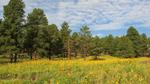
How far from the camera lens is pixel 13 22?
53.6 meters

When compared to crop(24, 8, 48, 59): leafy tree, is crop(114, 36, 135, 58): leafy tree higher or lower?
lower

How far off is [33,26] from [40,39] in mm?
3086

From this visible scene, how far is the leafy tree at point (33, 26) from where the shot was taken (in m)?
60.0

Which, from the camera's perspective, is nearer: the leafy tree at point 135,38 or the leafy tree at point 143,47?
the leafy tree at point 135,38

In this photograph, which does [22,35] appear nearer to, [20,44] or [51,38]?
[20,44]

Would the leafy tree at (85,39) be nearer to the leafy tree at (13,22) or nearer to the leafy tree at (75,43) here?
the leafy tree at (75,43)

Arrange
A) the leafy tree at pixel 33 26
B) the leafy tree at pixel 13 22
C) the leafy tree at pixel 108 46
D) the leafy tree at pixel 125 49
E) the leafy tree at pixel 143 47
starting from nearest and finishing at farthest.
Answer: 1. the leafy tree at pixel 13 22
2. the leafy tree at pixel 33 26
3. the leafy tree at pixel 125 49
4. the leafy tree at pixel 143 47
5. the leafy tree at pixel 108 46

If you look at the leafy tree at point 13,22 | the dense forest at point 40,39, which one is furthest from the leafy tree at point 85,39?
the leafy tree at point 13,22

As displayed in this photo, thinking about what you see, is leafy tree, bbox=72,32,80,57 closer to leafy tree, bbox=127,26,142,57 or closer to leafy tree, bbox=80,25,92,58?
leafy tree, bbox=80,25,92,58

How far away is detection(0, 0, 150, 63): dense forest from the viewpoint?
5315 centimetres

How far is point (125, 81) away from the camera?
432 inches

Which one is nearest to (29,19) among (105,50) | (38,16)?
(38,16)

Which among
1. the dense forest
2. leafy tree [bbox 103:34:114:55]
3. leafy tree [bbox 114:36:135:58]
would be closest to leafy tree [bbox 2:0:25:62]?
the dense forest

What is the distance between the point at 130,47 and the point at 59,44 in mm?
23459
